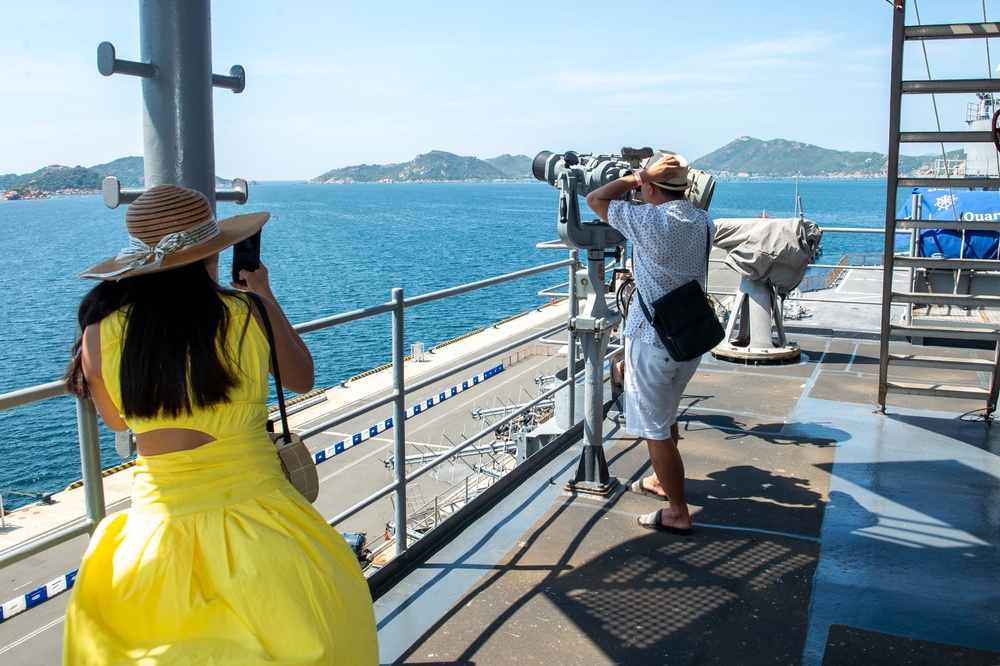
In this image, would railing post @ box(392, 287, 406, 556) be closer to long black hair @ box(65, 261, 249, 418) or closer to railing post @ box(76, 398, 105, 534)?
railing post @ box(76, 398, 105, 534)

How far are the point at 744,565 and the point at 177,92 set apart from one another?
293 centimetres

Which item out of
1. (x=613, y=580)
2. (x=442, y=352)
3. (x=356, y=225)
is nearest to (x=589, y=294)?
(x=613, y=580)

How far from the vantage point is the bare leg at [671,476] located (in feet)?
12.6

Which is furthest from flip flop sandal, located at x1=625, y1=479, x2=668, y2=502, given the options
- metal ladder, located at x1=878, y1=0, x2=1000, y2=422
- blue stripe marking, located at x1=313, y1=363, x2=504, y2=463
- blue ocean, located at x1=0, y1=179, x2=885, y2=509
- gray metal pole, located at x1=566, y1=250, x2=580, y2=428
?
blue ocean, located at x1=0, y1=179, x2=885, y2=509

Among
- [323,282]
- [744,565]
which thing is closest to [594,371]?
[744,565]

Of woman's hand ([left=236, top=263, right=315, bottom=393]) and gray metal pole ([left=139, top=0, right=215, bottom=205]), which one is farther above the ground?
gray metal pole ([left=139, top=0, right=215, bottom=205])

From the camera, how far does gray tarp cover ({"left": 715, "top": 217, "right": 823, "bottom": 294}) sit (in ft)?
25.0

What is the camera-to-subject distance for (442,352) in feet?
115

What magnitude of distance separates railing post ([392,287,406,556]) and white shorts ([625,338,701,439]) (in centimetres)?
105

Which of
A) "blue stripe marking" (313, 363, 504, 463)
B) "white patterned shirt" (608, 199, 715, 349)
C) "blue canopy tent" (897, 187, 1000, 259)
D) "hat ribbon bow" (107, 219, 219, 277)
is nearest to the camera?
"hat ribbon bow" (107, 219, 219, 277)

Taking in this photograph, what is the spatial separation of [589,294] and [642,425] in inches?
33.7

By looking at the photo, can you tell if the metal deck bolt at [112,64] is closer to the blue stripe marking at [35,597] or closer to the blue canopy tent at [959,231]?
the blue stripe marking at [35,597]

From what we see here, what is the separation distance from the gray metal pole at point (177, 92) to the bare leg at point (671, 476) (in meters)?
2.35

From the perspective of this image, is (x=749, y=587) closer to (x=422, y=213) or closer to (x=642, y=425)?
(x=642, y=425)
